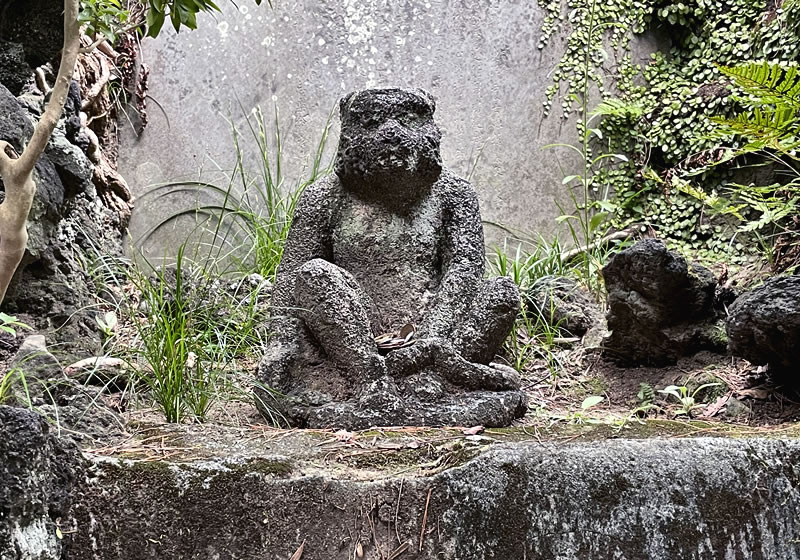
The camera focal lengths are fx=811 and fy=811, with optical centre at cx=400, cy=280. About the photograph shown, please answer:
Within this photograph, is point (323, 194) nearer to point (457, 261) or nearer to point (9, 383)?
point (457, 261)

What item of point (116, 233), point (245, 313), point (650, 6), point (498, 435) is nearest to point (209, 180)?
point (116, 233)

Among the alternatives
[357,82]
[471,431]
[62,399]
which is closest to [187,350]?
[62,399]

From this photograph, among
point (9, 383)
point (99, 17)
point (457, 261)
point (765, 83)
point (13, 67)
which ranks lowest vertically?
point (9, 383)

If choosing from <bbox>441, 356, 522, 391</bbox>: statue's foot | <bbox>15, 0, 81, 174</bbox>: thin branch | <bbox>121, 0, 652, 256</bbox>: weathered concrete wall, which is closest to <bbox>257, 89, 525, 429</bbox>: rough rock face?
<bbox>441, 356, 522, 391</bbox>: statue's foot

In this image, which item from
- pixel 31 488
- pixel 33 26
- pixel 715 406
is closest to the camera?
pixel 31 488

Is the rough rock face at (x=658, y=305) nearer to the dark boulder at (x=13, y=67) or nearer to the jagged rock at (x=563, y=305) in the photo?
the jagged rock at (x=563, y=305)

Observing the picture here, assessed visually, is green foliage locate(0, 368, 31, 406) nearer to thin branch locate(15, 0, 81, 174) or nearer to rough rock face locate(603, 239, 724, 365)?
thin branch locate(15, 0, 81, 174)

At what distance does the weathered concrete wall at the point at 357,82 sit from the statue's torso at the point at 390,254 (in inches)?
88.3

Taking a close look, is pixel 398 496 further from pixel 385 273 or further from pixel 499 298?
pixel 385 273

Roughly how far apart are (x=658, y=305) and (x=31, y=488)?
2376mm

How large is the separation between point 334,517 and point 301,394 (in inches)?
32.1

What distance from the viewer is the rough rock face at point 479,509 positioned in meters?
1.82

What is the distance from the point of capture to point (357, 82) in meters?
5.23

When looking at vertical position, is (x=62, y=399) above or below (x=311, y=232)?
below
